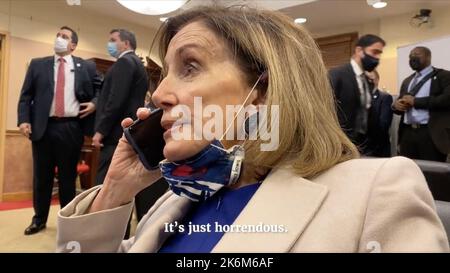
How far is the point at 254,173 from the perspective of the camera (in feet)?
1.96

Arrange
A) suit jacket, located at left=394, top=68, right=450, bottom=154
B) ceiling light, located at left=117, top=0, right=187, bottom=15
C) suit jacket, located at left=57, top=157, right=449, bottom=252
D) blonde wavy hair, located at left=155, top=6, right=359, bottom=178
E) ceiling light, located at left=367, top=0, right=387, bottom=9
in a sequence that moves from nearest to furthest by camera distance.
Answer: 1. suit jacket, located at left=57, top=157, right=449, bottom=252
2. blonde wavy hair, located at left=155, top=6, right=359, bottom=178
3. suit jacket, located at left=394, top=68, right=450, bottom=154
4. ceiling light, located at left=117, top=0, right=187, bottom=15
5. ceiling light, located at left=367, top=0, right=387, bottom=9

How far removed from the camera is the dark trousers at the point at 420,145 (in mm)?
856

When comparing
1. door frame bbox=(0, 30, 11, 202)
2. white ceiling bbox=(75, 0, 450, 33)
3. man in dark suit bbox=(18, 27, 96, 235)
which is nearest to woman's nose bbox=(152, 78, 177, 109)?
man in dark suit bbox=(18, 27, 96, 235)

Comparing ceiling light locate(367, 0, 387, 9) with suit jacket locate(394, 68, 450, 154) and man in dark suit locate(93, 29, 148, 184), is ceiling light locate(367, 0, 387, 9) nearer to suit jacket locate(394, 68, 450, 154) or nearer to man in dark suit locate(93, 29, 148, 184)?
man in dark suit locate(93, 29, 148, 184)

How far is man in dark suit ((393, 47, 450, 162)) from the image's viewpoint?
79 centimetres

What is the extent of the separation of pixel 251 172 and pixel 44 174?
172 cm

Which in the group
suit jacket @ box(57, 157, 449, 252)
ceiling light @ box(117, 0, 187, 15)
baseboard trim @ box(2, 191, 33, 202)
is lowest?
baseboard trim @ box(2, 191, 33, 202)

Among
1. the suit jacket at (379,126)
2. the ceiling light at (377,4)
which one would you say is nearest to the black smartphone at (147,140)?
the suit jacket at (379,126)

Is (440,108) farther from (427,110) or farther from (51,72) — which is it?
(51,72)

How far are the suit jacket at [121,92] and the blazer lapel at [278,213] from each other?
115 centimetres

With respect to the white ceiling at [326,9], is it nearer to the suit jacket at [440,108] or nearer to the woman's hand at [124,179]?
the suit jacket at [440,108]

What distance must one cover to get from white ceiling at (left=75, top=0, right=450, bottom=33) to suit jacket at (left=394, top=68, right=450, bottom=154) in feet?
8.13

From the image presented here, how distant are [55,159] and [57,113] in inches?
11.0
